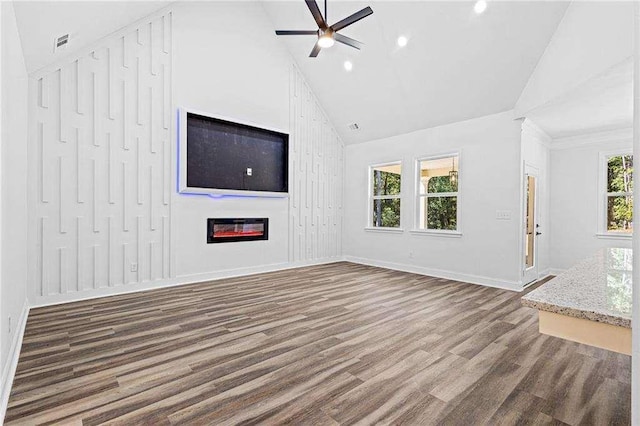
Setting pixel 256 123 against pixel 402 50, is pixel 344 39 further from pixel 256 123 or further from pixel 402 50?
pixel 256 123

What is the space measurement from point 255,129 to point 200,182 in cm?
149

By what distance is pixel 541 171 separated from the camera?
5.71 metres

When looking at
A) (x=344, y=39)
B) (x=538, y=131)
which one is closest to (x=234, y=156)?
(x=344, y=39)

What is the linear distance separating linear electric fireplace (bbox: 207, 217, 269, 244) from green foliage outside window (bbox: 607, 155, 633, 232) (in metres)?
6.19

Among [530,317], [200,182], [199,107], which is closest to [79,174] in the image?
[200,182]

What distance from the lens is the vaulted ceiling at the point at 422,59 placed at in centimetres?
400

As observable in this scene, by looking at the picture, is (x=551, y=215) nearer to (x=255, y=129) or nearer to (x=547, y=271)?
(x=547, y=271)

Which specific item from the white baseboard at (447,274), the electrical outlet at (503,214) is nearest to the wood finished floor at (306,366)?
the white baseboard at (447,274)

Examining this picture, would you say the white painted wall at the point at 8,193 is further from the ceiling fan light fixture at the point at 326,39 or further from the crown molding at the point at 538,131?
the crown molding at the point at 538,131

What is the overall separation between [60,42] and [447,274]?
6325 millimetres

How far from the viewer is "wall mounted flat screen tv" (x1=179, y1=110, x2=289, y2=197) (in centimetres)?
491

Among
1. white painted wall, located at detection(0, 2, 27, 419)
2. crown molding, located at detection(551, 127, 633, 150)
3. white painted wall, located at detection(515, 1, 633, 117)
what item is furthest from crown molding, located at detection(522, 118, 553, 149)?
white painted wall, located at detection(0, 2, 27, 419)

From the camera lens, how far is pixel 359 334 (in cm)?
299

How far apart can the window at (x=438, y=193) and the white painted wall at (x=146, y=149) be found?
2527 millimetres
